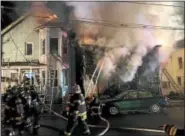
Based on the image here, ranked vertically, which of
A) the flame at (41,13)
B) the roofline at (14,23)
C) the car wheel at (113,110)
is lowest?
the car wheel at (113,110)

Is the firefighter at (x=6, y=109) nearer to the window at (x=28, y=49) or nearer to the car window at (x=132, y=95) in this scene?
the window at (x=28, y=49)

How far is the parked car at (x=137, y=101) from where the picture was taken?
4.61 m

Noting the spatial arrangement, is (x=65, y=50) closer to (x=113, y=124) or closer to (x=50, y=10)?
(x=50, y=10)

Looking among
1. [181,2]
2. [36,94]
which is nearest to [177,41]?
[181,2]

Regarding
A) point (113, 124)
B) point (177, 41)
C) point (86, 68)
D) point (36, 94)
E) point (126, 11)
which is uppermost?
point (126, 11)

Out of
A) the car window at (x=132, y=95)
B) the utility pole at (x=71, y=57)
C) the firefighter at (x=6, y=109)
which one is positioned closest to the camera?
the firefighter at (x=6, y=109)

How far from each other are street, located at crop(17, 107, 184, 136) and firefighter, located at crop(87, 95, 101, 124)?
5.8 inches

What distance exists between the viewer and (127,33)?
4578mm

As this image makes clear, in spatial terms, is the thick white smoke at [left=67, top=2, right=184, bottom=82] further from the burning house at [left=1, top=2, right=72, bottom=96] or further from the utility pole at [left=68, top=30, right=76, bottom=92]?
the burning house at [left=1, top=2, right=72, bottom=96]

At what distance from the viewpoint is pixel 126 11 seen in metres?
4.61

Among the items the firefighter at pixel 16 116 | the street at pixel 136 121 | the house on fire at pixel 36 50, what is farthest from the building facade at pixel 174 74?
the firefighter at pixel 16 116

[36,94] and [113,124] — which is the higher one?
[36,94]

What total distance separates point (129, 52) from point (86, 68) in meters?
0.58

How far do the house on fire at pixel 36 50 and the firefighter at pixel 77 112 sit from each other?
16 centimetres
